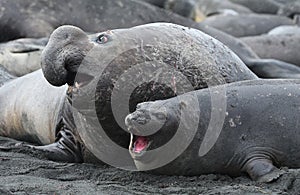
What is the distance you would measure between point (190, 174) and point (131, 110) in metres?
0.45

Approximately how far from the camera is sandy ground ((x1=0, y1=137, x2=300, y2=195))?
11.1 feet

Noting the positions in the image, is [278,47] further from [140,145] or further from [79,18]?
[140,145]

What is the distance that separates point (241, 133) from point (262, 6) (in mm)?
14263

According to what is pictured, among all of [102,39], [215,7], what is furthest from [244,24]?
[102,39]

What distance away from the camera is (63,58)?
3930mm

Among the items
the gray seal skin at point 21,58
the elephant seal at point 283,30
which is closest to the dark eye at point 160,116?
the gray seal skin at point 21,58

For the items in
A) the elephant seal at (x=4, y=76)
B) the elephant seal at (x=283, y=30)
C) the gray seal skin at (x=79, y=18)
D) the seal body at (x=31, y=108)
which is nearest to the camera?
the seal body at (x=31, y=108)

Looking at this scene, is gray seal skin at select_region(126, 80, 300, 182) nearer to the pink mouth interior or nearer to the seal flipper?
the pink mouth interior

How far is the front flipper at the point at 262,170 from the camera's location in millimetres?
3529

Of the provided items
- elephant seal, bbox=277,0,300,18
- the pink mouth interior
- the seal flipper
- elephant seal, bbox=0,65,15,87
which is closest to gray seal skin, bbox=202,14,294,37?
elephant seal, bbox=277,0,300,18

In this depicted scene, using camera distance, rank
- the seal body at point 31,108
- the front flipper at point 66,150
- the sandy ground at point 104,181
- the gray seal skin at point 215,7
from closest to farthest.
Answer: the sandy ground at point 104,181 < the front flipper at point 66,150 < the seal body at point 31,108 < the gray seal skin at point 215,7

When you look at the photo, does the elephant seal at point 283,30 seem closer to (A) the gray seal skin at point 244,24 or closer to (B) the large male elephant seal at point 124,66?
(A) the gray seal skin at point 244,24

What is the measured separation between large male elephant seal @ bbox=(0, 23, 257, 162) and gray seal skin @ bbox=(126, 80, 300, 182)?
0.24 meters

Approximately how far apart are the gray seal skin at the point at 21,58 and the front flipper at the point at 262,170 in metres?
3.42
